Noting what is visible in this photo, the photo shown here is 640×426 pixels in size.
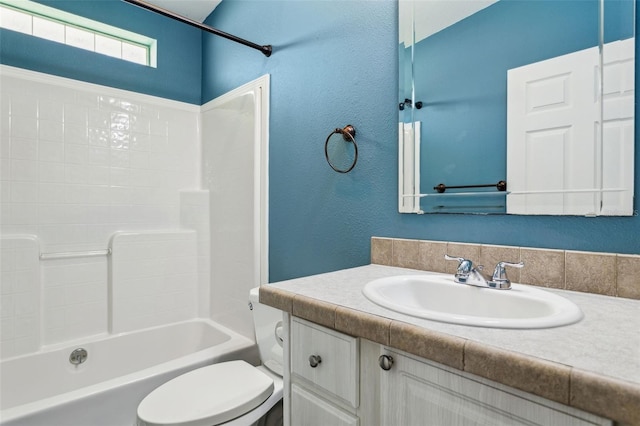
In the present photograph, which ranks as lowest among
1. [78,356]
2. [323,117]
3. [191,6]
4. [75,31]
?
[78,356]

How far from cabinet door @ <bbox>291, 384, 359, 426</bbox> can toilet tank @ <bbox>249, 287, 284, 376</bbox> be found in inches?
26.7

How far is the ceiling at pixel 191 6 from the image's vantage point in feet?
8.04

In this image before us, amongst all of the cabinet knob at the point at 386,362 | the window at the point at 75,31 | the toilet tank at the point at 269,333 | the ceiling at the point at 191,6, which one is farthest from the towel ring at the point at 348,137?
the window at the point at 75,31

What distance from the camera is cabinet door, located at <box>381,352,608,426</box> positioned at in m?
0.53

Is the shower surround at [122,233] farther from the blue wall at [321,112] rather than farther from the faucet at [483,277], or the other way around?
the faucet at [483,277]

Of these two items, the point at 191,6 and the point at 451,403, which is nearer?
the point at 451,403

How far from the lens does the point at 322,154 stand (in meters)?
1.72

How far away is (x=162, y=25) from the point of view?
2553 millimetres

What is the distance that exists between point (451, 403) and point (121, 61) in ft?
9.05

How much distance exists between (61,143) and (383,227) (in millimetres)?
2071

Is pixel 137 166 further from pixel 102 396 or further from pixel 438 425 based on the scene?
pixel 438 425

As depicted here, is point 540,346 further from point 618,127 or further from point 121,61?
point 121,61

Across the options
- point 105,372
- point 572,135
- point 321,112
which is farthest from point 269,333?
point 572,135

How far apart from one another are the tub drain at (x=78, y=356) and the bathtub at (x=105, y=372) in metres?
0.02
